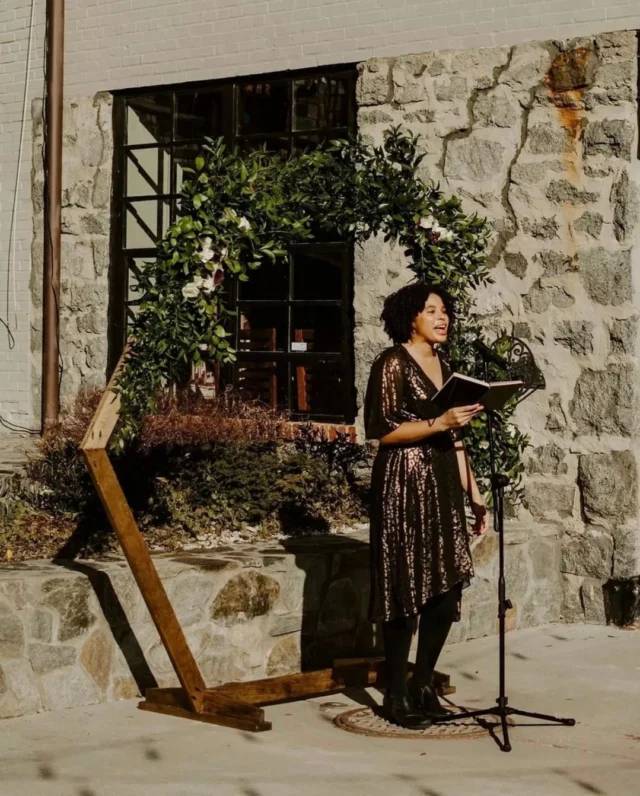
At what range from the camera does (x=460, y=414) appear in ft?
18.3

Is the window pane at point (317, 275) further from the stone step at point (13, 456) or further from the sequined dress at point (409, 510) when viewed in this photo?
the sequined dress at point (409, 510)

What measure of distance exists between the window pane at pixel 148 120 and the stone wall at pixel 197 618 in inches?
160

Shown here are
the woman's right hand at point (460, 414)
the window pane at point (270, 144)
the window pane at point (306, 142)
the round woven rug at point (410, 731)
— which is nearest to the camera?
the woman's right hand at point (460, 414)

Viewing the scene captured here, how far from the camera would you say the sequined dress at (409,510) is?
5.86 meters

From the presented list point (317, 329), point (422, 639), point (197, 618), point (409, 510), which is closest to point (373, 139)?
point (317, 329)

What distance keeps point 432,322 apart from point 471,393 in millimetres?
602

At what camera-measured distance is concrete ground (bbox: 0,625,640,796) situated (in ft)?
16.5

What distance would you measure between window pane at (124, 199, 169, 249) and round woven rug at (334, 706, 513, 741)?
5.36 metres

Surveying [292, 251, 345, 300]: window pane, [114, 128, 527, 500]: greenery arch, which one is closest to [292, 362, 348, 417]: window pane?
[292, 251, 345, 300]: window pane

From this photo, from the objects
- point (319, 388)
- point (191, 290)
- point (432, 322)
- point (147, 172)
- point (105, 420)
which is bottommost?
point (105, 420)

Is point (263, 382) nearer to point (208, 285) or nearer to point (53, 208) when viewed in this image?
point (53, 208)

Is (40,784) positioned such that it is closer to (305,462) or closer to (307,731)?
(307,731)

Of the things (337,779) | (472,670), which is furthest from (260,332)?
(337,779)

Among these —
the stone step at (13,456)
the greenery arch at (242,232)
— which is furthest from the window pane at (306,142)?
the greenery arch at (242,232)
